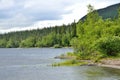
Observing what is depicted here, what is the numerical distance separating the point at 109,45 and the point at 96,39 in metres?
12.4

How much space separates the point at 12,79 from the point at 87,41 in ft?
129

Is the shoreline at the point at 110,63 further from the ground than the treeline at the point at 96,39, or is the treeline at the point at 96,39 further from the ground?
the treeline at the point at 96,39

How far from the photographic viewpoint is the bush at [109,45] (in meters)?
81.9

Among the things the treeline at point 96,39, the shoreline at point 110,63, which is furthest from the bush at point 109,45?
the shoreline at point 110,63

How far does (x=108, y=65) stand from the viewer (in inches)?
2911

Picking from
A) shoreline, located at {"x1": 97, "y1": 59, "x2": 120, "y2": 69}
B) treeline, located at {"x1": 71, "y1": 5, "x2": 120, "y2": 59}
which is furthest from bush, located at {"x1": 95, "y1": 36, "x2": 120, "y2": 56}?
shoreline, located at {"x1": 97, "y1": 59, "x2": 120, "y2": 69}

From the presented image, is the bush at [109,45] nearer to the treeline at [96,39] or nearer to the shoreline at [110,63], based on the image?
the treeline at [96,39]

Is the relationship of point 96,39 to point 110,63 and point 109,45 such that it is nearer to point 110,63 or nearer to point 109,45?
point 109,45

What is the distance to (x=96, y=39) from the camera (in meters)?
94.1

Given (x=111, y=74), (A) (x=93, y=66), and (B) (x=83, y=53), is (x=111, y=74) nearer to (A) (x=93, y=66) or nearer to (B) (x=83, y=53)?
(A) (x=93, y=66)

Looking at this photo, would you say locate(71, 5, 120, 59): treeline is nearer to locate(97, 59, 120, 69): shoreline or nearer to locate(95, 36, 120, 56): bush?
locate(95, 36, 120, 56): bush

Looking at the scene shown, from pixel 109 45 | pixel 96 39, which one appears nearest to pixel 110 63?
pixel 109 45

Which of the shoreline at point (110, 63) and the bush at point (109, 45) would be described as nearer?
the shoreline at point (110, 63)

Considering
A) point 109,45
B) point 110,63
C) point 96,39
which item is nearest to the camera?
point 110,63
